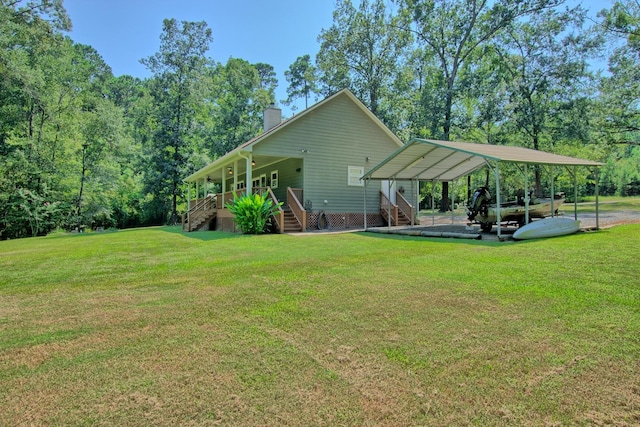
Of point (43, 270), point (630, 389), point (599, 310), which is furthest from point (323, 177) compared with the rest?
point (630, 389)

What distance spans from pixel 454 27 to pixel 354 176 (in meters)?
16.1

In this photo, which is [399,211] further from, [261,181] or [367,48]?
[367,48]

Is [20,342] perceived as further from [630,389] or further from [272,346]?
[630,389]

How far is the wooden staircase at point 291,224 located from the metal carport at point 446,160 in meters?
3.22

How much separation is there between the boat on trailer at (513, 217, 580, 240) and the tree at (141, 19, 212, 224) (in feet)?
82.2

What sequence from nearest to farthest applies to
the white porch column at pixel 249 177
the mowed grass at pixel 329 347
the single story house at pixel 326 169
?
1. the mowed grass at pixel 329 347
2. the white porch column at pixel 249 177
3. the single story house at pixel 326 169

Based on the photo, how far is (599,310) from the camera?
3.39 meters

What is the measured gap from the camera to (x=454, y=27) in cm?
2461

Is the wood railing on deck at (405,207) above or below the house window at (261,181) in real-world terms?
below

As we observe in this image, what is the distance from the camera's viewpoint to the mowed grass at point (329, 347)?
6.58 ft

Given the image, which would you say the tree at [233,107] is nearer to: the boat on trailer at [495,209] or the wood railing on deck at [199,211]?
the wood railing on deck at [199,211]

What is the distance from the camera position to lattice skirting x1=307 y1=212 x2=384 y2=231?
15.0 m

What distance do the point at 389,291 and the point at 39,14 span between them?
86.3ft

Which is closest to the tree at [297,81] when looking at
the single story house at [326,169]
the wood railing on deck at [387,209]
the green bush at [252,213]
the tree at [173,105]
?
the tree at [173,105]
